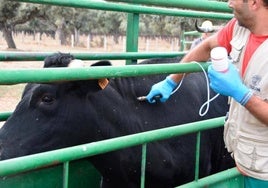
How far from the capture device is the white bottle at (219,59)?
6.77 ft

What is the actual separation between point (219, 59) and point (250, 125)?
41cm

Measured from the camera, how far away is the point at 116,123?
308 cm

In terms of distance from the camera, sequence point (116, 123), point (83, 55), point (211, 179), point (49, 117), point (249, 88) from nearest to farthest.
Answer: point (249, 88) < point (211, 179) < point (49, 117) < point (116, 123) < point (83, 55)

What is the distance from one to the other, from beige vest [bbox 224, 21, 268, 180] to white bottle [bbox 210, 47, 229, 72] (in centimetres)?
18

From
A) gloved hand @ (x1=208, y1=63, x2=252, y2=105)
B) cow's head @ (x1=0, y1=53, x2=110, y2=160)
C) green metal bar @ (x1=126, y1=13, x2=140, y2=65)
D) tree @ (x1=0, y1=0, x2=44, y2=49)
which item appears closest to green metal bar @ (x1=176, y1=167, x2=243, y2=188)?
gloved hand @ (x1=208, y1=63, x2=252, y2=105)

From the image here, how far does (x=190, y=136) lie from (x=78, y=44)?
148ft

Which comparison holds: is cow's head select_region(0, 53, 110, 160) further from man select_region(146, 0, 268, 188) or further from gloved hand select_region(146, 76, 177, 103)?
man select_region(146, 0, 268, 188)

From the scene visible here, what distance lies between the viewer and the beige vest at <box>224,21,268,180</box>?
7.12 ft

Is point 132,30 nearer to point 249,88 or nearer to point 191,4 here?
point 191,4

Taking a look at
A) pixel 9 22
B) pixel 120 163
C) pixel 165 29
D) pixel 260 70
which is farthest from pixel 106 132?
pixel 165 29

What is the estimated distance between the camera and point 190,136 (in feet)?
11.3

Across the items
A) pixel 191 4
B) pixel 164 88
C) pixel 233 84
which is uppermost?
pixel 191 4

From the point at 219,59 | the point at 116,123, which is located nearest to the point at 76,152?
the point at 219,59

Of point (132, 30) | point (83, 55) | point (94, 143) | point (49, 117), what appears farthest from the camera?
point (132, 30)
